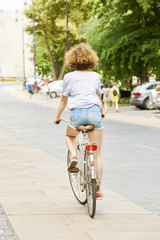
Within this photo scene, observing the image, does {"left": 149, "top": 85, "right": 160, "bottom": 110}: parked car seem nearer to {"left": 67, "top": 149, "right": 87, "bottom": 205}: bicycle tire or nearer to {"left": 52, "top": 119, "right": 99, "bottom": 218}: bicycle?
{"left": 67, "top": 149, "right": 87, "bottom": 205}: bicycle tire

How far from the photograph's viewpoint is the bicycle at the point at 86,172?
5780 millimetres

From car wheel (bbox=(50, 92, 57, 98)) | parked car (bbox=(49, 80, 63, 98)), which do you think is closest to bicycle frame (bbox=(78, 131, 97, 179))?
parked car (bbox=(49, 80, 63, 98))

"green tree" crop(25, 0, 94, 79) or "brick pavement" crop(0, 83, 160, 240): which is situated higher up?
"green tree" crop(25, 0, 94, 79)

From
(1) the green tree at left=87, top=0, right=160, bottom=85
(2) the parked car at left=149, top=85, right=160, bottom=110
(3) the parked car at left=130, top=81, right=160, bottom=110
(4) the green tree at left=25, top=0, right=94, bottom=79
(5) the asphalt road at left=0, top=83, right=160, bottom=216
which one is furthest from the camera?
(4) the green tree at left=25, top=0, right=94, bottom=79

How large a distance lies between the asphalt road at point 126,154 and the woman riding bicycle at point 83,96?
111 centimetres

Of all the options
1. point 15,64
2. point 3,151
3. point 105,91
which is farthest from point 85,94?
point 15,64

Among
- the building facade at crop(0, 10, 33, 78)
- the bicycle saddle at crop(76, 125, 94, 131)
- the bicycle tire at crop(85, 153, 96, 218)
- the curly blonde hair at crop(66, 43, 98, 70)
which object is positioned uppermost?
the curly blonde hair at crop(66, 43, 98, 70)

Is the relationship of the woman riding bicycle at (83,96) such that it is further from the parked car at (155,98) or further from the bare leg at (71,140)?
the parked car at (155,98)

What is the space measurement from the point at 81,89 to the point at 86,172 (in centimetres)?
89

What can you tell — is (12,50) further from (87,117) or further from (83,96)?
(87,117)

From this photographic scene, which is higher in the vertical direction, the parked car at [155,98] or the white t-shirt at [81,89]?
the white t-shirt at [81,89]

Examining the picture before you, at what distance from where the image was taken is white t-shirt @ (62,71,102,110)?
20.2 ft

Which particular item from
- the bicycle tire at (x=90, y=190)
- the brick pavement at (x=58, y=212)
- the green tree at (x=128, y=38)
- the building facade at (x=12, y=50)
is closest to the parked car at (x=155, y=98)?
the green tree at (x=128, y=38)

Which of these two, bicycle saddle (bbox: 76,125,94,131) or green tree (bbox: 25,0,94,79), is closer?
bicycle saddle (bbox: 76,125,94,131)
